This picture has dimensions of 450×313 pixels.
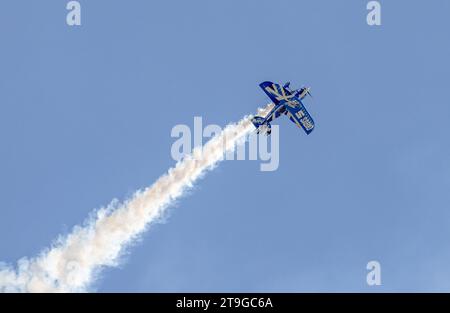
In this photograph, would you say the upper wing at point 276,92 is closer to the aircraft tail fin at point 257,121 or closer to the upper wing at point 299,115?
the upper wing at point 299,115

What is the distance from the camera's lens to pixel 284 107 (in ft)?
412

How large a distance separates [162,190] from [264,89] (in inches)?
689

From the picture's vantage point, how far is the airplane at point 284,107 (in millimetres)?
124375

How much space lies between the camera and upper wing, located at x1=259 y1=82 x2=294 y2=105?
12506 cm

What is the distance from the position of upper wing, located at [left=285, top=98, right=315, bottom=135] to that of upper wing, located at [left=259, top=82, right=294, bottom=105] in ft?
2.66

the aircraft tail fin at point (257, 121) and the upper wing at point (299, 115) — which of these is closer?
the aircraft tail fin at point (257, 121)

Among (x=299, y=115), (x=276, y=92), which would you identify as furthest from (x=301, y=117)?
(x=276, y=92)

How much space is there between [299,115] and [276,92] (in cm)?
389

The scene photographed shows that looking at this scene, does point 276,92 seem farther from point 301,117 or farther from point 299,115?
point 301,117

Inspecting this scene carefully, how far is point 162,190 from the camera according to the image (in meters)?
121
